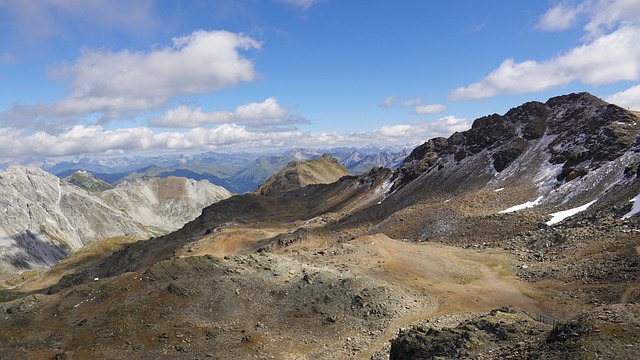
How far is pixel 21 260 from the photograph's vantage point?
186 meters

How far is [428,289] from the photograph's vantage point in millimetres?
37812

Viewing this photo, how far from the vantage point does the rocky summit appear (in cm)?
2133

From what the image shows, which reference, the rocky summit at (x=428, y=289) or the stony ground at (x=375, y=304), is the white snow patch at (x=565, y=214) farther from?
the stony ground at (x=375, y=304)

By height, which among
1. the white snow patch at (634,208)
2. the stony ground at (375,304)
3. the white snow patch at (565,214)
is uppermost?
the white snow patch at (634,208)

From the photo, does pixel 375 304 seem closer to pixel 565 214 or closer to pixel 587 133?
pixel 565 214

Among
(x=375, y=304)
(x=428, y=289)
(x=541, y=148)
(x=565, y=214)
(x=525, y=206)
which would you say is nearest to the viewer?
(x=375, y=304)

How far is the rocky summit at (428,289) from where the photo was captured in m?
21.3

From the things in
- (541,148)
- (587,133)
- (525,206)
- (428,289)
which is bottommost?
(428,289)

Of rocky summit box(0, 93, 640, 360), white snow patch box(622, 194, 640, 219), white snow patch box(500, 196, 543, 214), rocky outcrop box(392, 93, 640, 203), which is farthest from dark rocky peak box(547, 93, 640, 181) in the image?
white snow patch box(622, 194, 640, 219)

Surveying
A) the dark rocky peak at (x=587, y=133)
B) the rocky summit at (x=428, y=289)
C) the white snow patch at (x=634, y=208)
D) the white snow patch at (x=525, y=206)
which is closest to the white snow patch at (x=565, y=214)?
the rocky summit at (x=428, y=289)

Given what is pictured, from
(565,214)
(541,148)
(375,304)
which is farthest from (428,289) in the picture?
(541,148)

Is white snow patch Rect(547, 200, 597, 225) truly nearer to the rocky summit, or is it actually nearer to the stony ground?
the rocky summit

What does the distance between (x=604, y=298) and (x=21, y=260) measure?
221 metres

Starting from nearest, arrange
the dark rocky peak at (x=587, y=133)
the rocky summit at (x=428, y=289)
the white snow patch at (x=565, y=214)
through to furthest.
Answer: the rocky summit at (x=428, y=289) < the white snow patch at (x=565, y=214) < the dark rocky peak at (x=587, y=133)
